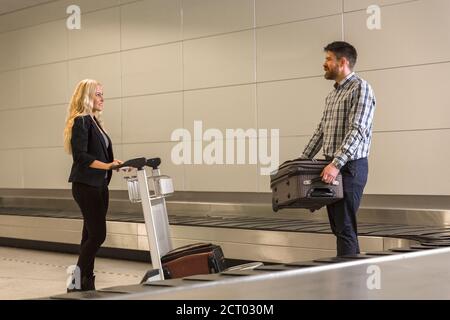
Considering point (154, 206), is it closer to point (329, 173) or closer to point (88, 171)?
point (88, 171)

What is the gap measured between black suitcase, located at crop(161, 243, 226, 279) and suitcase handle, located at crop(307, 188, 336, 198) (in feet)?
2.38

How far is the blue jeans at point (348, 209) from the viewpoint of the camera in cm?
421

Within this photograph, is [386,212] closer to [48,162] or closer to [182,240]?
[182,240]

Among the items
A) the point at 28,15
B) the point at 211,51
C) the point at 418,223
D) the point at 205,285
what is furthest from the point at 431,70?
the point at 28,15

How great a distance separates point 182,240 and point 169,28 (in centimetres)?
309

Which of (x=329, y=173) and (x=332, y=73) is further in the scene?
(x=332, y=73)

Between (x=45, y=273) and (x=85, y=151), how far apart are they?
7.32 ft

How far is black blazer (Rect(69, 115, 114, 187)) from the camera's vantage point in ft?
16.9

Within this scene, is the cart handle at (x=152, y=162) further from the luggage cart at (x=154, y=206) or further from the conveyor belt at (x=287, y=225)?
the conveyor belt at (x=287, y=225)

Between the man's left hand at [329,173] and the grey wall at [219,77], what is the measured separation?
8.75ft

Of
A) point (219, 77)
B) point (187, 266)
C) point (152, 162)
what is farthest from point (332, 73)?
point (219, 77)

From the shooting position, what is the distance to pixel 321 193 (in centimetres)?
415
